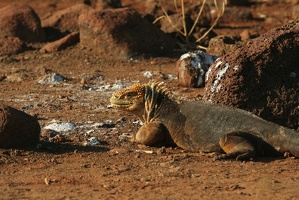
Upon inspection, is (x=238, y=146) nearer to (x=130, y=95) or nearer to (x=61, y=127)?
(x=130, y=95)

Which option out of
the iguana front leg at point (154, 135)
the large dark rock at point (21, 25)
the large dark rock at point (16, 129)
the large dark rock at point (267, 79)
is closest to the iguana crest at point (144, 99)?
the iguana front leg at point (154, 135)

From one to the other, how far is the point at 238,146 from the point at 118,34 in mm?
6974

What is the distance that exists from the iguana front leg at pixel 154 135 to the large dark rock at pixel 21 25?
7303 mm

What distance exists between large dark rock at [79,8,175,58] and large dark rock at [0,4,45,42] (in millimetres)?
1306

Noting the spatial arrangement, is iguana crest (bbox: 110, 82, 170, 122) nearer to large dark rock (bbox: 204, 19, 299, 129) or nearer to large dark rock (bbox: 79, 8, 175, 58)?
large dark rock (bbox: 204, 19, 299, 129)

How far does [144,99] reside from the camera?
9938mm

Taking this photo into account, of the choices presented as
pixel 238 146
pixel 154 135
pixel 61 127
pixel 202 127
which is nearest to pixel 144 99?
pixel 154 135

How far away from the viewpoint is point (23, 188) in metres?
7.73

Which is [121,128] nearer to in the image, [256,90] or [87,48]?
[256,90]

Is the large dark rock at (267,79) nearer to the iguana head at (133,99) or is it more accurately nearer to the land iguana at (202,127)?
the land iguana at (202,127)

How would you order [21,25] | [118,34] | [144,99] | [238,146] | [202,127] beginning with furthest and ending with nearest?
[21,25]
[118,34]
[144,99]
[202,127]
[238,146]

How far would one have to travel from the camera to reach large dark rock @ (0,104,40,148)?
8.95m

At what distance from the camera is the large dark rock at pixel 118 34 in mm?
15297

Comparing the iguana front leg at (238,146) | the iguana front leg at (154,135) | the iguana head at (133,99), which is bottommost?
the iguana front leg at (154,135)
